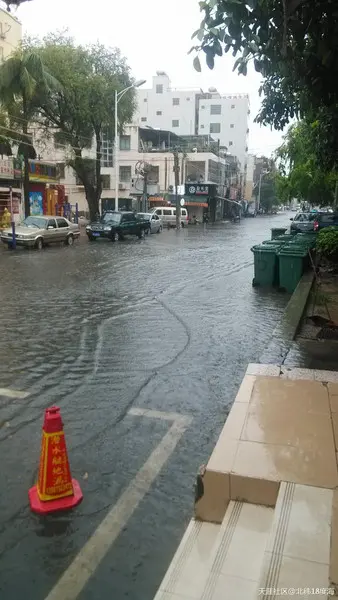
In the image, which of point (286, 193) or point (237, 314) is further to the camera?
point (286, 193)

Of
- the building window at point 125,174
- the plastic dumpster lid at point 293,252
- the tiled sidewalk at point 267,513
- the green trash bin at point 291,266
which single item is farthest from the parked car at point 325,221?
the building window at point 125,174

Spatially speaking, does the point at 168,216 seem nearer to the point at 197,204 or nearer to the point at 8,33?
the point at 197,204

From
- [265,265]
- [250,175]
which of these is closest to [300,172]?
[265,265]

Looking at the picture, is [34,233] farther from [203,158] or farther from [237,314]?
[203,158]

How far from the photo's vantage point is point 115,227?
1086 inches

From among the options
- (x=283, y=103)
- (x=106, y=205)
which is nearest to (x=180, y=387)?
(x=283, y=103)

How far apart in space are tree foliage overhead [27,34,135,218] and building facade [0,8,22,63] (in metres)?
9.39

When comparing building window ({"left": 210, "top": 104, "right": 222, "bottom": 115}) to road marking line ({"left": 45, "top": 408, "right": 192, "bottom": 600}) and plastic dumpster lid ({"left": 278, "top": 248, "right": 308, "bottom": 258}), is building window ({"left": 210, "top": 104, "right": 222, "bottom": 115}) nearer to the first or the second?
plastic dumpster lid ({"left": 278, "top": 248, "right": 308, "bottom": 258})

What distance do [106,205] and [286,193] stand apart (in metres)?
22.5

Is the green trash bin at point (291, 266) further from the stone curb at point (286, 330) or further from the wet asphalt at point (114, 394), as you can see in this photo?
the stone curb at point (286, 330)

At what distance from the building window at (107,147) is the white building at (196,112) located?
31.6 meters

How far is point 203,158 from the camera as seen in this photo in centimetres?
5938

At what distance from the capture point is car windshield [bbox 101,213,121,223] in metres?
28.3

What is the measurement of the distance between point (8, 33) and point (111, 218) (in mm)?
22748
